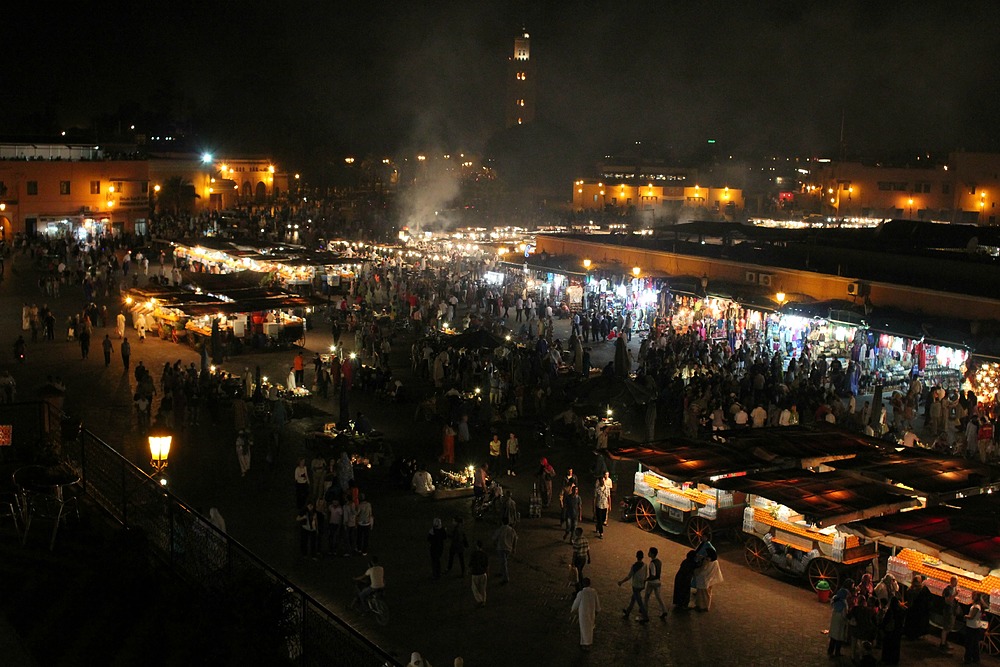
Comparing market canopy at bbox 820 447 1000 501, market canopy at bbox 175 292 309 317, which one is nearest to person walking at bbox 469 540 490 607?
market canopy at bbox 820 447 1000 501

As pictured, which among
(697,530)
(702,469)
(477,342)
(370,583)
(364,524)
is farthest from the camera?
(477,342)

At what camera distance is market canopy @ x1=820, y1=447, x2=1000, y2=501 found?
13812 mm

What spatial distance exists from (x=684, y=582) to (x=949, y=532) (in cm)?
316

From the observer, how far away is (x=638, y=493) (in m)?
14.5

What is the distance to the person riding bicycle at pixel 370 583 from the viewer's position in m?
11.0

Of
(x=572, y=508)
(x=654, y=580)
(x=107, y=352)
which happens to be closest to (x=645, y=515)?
(x=572, y=508)

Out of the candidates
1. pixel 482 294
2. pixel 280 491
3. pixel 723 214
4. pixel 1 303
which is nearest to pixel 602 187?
pixel 723 214

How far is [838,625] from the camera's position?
1062 cm

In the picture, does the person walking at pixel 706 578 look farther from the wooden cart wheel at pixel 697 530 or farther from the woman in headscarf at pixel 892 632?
the woman in headscarf at pixel 892 632

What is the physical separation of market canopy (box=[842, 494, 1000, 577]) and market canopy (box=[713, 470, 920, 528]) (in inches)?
9.4

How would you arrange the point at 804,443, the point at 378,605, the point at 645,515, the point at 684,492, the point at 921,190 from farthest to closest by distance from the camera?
the point at 921,190
the point at 804,443
the point at 645,515
the point at 684,492
the point at 378,605

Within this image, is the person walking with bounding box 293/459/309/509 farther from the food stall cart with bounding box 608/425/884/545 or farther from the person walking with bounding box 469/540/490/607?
the food stall cart with bounding box 608/425/884/545

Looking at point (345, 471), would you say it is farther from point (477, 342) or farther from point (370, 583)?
point (477, 342)

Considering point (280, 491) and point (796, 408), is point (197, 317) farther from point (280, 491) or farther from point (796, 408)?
point (796, 408)
